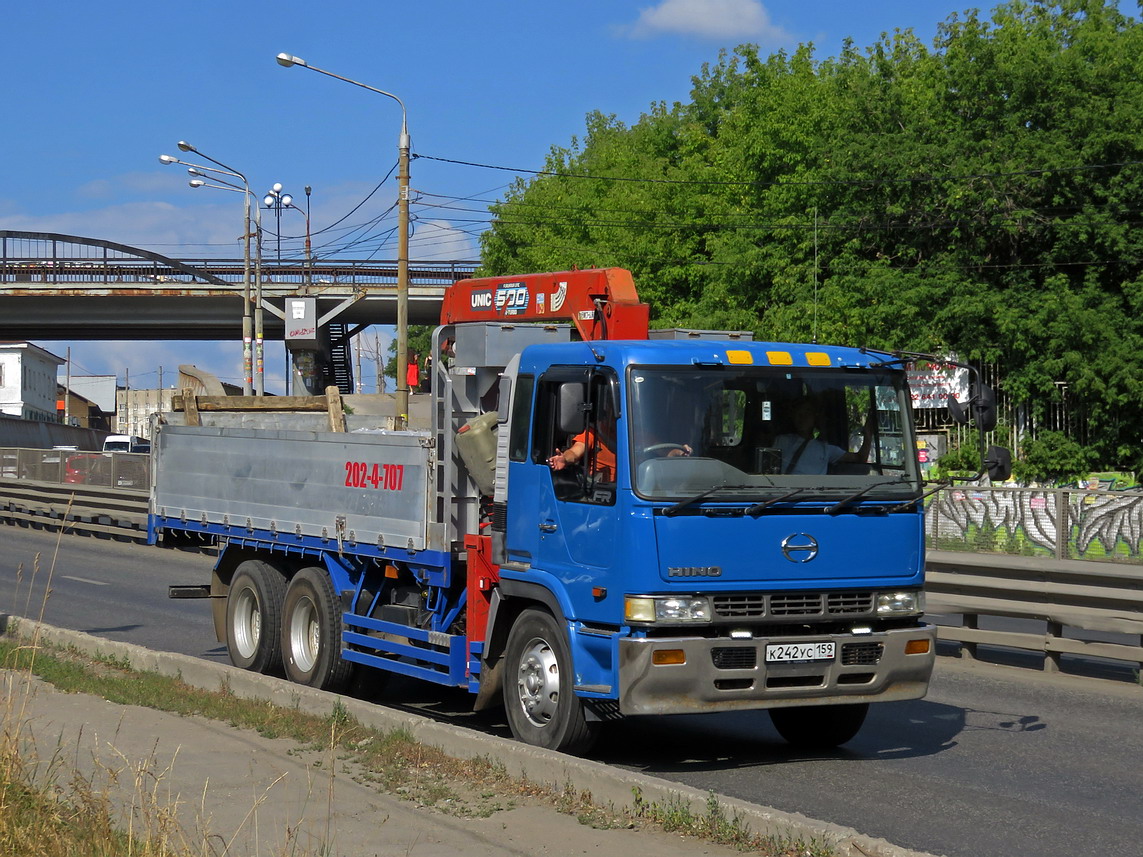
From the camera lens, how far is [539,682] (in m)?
8.02

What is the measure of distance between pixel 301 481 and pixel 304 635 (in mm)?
1248

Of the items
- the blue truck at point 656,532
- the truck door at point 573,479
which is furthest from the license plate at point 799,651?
the truck door at point 573,479

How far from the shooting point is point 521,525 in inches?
327

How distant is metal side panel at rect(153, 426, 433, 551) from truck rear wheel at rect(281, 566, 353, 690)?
0.43m

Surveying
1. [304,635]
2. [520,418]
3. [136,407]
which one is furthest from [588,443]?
[136,407]

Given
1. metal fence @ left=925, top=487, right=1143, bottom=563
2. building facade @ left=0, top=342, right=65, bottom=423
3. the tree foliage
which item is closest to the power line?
the tree foliage

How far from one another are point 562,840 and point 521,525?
262cm

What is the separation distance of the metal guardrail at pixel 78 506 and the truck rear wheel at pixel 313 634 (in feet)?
52.0

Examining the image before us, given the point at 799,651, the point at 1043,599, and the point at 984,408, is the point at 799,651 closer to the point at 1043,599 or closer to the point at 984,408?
the point at 984,408

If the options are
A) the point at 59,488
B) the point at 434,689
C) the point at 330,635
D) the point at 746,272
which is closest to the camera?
the point at 330,635

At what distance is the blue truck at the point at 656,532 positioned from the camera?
7.34 metres

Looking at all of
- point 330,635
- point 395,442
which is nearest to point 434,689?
point 330,635

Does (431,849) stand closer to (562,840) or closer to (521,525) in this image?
(562,840)

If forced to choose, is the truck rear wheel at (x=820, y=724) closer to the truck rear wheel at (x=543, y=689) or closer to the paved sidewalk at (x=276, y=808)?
the truck rear wheel at (x=543, y=689)
